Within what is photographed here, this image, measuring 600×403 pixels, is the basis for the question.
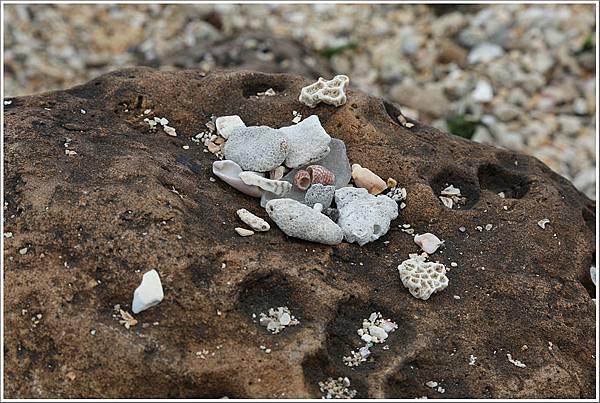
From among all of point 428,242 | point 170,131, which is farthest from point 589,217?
point 170,131

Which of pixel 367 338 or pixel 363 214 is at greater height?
pixel 363 214

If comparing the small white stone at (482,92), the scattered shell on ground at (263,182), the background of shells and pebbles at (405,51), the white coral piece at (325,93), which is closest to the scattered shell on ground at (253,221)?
the scattered shell on ground at (263,182)

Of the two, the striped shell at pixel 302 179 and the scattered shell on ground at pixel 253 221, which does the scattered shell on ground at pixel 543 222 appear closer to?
the striped shell at pixel 302 179

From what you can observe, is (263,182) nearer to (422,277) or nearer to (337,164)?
(337,164)

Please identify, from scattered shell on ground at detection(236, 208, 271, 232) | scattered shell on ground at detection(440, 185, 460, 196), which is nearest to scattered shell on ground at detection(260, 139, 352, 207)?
scattered shell on ground at detection(236, 208, 271, 232)

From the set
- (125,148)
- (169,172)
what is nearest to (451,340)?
(169,172)
